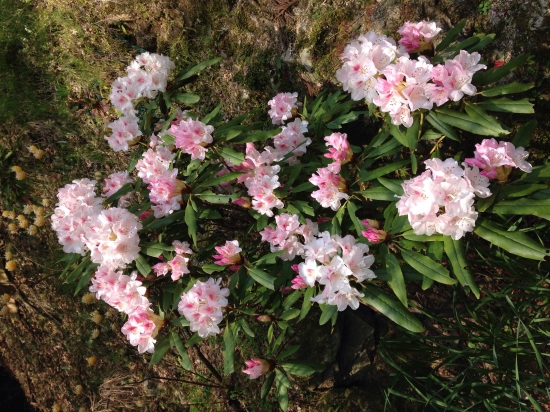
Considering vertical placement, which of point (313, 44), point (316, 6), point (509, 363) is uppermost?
point (316, 6)

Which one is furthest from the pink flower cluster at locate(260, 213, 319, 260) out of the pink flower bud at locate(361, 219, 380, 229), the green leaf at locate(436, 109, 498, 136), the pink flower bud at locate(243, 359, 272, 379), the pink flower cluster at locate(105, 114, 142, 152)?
the pink flower cluster at locate(105, 114, 142, 152)

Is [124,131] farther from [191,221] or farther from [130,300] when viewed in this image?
[130,300]

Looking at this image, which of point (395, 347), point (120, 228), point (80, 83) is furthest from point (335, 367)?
point (80, 83)

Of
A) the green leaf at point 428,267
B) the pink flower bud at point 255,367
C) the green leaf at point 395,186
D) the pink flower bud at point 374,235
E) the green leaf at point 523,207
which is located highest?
the green leaf at point 523,207

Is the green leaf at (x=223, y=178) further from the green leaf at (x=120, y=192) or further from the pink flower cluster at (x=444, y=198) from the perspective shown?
the pink flower cluster at (x=444, y=198)

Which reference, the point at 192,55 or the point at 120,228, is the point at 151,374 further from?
the point at 192,55

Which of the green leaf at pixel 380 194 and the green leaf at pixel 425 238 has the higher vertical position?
the green leaf at pixel 380 194

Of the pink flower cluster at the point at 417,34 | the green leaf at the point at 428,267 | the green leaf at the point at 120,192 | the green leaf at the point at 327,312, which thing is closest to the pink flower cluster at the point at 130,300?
the green leaf at the point at 120,192
